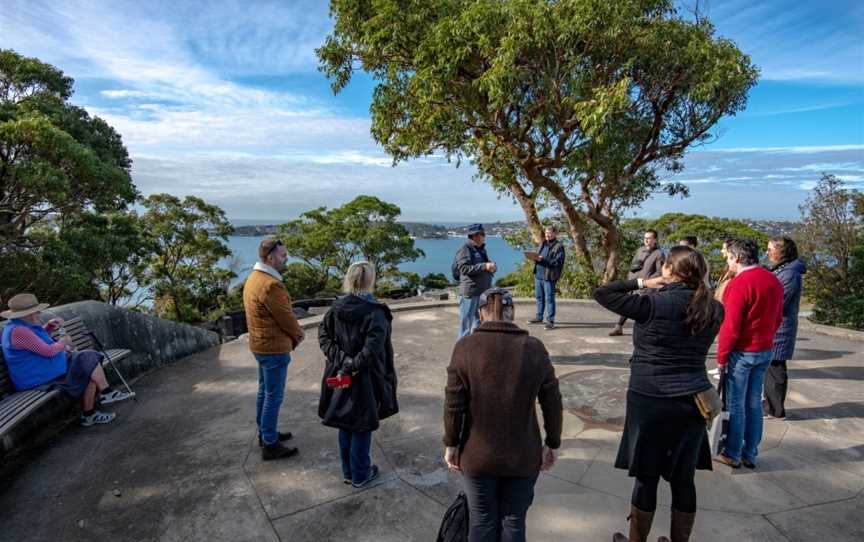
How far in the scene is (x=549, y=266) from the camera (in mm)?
6688

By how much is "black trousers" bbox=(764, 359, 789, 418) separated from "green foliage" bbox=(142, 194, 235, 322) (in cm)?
1851

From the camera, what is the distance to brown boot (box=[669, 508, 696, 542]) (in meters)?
2.22

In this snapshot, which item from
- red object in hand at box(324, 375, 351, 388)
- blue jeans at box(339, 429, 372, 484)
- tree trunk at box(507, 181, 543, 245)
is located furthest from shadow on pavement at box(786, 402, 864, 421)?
tree trunk at box(507, 181, 543, 245)

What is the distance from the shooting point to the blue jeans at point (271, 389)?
3.28 metres

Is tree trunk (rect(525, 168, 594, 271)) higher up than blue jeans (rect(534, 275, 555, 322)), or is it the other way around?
tree trunk (rect(525, 168, 594, 271))

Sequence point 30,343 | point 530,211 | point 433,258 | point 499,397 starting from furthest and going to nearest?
point 433,258
point 530,211
point 30,343
point 499,397

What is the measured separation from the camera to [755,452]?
317 centimetres

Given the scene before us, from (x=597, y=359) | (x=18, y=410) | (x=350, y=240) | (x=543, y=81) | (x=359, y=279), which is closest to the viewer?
(x=359, y=279)

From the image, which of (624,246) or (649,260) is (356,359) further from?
(624,246)

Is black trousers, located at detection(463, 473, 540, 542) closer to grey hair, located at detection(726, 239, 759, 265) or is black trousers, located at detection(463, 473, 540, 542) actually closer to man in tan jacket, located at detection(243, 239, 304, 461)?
man in tan jacket, located at detection(243, 239, 304, 461)

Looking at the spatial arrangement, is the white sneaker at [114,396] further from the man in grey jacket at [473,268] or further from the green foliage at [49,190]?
the green foliage at [49,190]

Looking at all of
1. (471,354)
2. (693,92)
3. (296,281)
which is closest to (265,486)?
(471,354)

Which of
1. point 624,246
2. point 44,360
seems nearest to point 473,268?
point 44,360

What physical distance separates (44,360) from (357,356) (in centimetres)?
294
